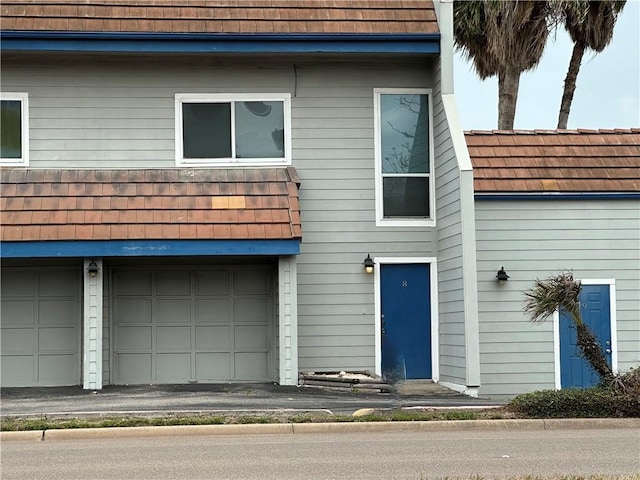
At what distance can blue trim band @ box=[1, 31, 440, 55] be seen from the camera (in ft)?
55.7

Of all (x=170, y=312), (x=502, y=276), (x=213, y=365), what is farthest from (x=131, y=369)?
(x=502, y=276)

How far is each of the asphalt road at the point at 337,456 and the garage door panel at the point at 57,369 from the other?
5.52m

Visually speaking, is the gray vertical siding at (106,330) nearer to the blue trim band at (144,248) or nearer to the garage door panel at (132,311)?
the garage door panel at (132,311)

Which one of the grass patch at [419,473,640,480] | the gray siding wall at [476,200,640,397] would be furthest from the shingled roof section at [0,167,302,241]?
the grass patch at [419,473,640,480]

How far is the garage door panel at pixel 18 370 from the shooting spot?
17344 mm

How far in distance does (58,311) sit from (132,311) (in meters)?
1.27

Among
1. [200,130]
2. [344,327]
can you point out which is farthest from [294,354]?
[200,130]

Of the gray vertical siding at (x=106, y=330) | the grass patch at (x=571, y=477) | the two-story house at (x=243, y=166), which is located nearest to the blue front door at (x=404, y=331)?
the two-story house at (x=243, y=166)

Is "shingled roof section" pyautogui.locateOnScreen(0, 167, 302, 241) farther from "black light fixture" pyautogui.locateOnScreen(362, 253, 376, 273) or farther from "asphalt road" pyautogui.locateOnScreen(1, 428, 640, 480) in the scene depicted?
"asphalt road" pyautogui.locateOnScreen(1, 428, 640, 480)

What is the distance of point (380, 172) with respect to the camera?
59.2 ft

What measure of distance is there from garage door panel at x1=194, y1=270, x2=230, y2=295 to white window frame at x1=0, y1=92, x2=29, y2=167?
358cm

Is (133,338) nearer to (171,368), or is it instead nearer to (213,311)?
(171,368)

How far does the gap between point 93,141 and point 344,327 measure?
5.48m

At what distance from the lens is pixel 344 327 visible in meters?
17.7
